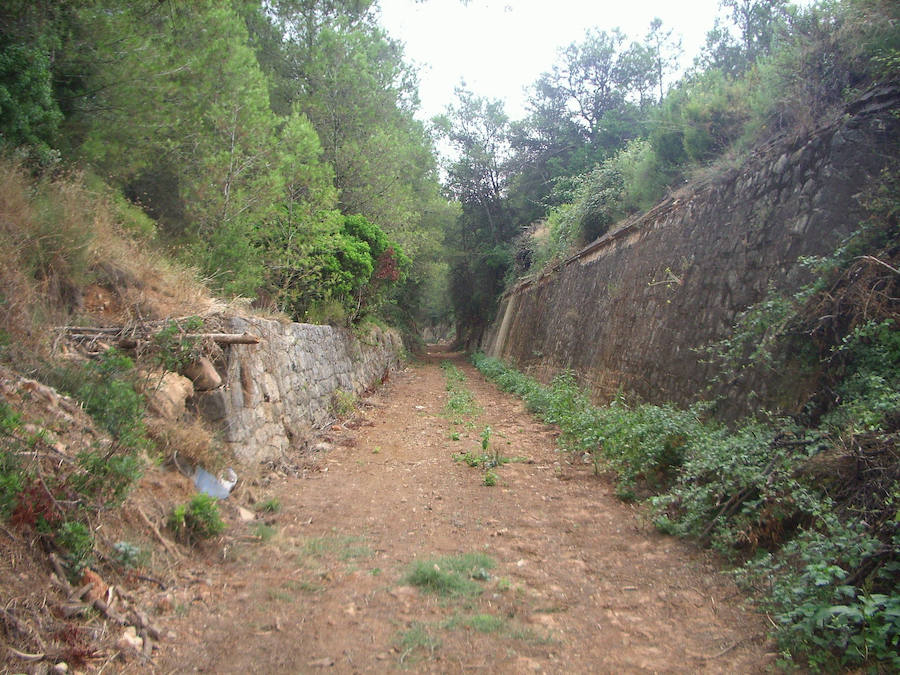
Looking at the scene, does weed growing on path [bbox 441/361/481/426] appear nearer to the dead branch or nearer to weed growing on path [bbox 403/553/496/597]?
weed growing on path [bbox 403/553/496/597]

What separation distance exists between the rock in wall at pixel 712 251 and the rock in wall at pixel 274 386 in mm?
4841

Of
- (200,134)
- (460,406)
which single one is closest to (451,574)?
(200,134)

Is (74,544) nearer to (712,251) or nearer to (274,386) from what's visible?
(274,386)

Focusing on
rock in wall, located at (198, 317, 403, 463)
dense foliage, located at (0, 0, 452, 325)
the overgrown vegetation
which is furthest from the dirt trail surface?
dense foliage, located at (0, 0, 452, 325)

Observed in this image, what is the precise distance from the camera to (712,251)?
7195mm

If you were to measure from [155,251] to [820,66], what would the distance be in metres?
8.07

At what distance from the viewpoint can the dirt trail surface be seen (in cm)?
279

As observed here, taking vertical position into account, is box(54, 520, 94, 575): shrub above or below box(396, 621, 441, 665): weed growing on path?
above

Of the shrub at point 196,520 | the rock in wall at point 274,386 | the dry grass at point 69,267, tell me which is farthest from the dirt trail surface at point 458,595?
the dry grass at point 69,267

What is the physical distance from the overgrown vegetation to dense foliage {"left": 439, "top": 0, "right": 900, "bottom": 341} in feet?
6.99

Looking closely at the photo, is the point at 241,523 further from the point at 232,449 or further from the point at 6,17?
the point at 6,17

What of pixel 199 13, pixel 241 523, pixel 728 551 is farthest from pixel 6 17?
pixel 728 551

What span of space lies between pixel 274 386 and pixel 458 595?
180 inches

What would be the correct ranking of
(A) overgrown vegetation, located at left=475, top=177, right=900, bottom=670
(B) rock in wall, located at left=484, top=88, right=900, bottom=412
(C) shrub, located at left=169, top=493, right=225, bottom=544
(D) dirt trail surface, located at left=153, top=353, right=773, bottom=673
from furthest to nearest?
(B) rock in wall, located at left=484, top=88, right=900, bottom=412 → (C) shrub, located at left=169, top=493, right=225, bottom=544 → (D) dirt trail surface, located at left=153, top=353, right=773, bottom=673 → (A) overgrown vegetation, located at left=475, top=177, right=900, bottom=670
